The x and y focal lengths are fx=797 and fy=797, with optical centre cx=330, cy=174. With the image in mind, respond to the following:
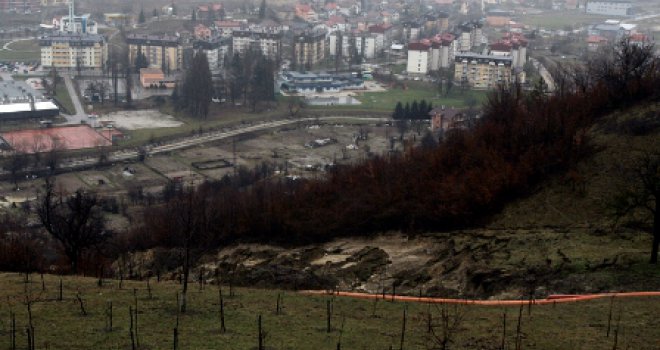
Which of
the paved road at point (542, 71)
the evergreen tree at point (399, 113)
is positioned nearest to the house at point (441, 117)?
the evergreen tree at point (399, 113)

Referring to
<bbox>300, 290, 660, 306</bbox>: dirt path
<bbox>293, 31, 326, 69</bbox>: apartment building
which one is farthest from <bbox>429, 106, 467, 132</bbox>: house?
<bbox>300, 290, 660, 306</bbox>: dirt path

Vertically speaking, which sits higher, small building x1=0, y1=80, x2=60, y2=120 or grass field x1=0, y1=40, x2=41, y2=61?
grass field x1=0, y1=40, x2=41, y2=61

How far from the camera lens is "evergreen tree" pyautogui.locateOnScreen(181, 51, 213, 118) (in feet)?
78.9

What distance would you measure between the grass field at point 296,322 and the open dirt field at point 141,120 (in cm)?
1650

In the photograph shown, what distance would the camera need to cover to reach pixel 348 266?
8586mm

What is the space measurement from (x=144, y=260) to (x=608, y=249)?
220 inches

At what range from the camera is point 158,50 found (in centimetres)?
3064

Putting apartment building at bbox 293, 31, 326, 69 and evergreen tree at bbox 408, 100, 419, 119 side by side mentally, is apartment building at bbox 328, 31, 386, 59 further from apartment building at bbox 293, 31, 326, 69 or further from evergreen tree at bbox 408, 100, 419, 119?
evergreen tree at bbox 408, 100, 419, 119

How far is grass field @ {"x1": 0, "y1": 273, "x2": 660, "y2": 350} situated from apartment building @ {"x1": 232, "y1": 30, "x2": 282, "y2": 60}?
26915mm

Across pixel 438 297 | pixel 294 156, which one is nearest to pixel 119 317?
pixel 438 297

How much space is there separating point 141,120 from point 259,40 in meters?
10.6

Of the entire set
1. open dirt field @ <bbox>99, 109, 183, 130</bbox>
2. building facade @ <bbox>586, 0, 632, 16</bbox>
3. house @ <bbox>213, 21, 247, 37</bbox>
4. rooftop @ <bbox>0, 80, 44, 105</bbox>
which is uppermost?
building facade @ <bbox>586, 0, 632, 16</bbox>

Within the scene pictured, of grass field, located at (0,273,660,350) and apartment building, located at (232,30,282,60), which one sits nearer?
grass field, located at (0,273,660,350)

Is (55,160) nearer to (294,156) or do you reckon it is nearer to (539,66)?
(294,156)
